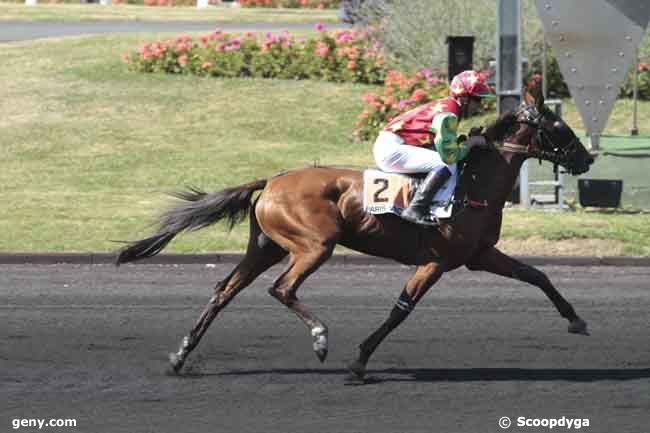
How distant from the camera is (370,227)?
911 centimetres

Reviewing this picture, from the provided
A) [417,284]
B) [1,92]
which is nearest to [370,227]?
[417,284]

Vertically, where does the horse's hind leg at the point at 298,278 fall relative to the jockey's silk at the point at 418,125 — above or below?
below

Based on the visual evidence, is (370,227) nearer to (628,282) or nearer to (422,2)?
(628,282)

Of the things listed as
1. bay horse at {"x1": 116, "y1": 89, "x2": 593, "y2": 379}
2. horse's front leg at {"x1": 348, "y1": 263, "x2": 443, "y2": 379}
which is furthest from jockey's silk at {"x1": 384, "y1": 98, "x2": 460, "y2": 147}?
horse's front leg at {"x1": 348, "y1": 263, "x2": 443, "y2": 379}

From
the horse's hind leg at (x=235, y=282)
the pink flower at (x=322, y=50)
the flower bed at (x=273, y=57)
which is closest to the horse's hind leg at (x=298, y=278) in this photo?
the horse's hind leg at (x=235, y=282)

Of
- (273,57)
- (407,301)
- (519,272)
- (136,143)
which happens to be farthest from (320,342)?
(273,57)

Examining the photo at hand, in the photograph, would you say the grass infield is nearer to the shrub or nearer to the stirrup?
the shrub

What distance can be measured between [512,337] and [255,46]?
18388 millimetres

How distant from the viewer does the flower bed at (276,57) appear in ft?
89.8

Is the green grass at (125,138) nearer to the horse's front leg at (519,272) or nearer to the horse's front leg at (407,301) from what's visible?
the horse's front leg at (519,272)

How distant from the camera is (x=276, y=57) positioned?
2783 cm

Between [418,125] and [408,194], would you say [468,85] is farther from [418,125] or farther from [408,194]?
[408,194]

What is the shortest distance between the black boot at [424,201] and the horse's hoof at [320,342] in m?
1.02

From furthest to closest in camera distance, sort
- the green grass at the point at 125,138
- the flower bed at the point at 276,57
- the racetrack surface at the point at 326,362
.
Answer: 1. the flower bed at the point at 276,57
2. the green grass at the point at 125,138
3. the racetrack surface at the point at 326,362
